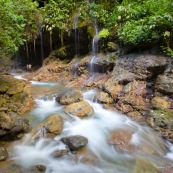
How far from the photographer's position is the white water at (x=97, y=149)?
14.7ft

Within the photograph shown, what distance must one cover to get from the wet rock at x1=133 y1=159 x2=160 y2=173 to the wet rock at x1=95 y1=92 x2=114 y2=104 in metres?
2.92

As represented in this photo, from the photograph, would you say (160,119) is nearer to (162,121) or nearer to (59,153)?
(162,121)

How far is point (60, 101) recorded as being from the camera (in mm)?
7367

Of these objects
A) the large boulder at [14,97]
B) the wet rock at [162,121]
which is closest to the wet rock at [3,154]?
the large boulder at [14,97]

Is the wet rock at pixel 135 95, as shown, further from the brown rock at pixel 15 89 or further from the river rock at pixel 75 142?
the brown rock at pixel 15 89

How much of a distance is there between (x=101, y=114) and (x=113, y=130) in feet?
3.36

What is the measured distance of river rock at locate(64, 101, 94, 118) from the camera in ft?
21.0

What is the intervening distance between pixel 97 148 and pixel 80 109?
5.40 feet

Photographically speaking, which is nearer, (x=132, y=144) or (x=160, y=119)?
(x=132, y=144)

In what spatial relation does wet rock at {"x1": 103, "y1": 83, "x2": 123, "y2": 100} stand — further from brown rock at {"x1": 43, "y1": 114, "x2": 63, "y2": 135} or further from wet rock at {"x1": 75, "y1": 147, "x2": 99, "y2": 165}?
wet rock at {"x1": 75, "y1": 147, "x2": 99, "y2": 165}

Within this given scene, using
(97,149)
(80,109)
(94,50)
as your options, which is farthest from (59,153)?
(94,50)

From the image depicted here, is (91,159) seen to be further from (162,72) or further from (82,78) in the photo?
(82,78)

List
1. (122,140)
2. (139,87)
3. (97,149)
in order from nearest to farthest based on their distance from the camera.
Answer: (97,149) → (122,140) → (139,87)

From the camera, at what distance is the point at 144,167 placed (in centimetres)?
440
